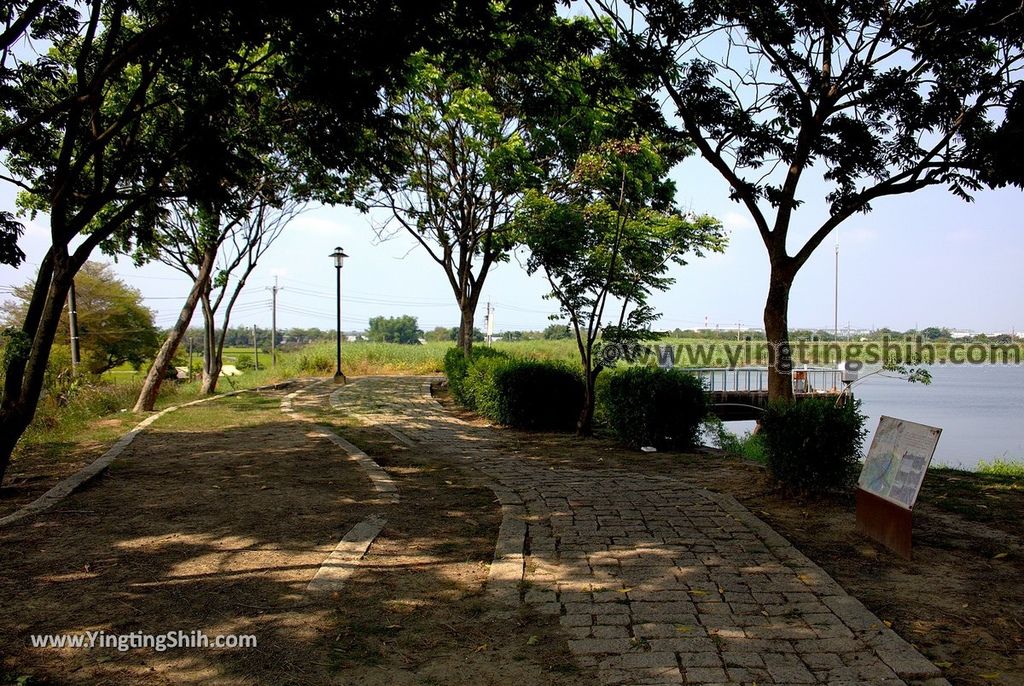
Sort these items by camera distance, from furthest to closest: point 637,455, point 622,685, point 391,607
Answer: point 637,455 → point 391,607 → point 622,685

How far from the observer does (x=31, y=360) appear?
6633mm

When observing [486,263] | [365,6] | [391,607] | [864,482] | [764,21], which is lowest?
[391,607]

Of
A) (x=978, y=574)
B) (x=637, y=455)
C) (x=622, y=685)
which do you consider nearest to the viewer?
(x=622, y=685)

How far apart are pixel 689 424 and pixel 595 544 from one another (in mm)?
4776

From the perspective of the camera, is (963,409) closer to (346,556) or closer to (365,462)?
(365,462)

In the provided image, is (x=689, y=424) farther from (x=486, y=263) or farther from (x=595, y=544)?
(x=486, y=263)

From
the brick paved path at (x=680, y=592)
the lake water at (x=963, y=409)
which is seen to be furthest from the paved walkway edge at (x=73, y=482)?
the lake water at (x=963, y=409)

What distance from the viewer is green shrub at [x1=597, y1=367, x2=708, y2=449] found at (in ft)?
30.6

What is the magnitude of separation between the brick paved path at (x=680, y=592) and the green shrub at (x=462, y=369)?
24.5 feet

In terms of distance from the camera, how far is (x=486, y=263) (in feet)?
57.1

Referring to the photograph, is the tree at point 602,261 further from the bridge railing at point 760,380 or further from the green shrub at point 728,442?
the bridge railing at point 760,380

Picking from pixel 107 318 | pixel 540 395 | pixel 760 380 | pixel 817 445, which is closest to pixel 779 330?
pixel 817 445

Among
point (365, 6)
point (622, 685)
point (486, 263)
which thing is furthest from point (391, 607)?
point (486, 263)

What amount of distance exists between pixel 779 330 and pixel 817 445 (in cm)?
203
